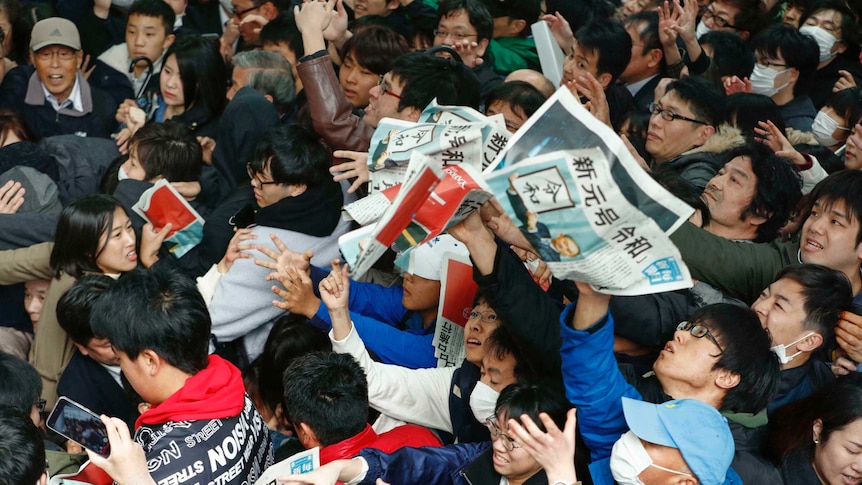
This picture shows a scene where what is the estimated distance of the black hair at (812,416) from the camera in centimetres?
285

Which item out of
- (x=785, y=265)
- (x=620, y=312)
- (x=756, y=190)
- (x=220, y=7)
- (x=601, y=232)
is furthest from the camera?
(x=220, y=7)

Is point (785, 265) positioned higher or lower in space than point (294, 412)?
lower

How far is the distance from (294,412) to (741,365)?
136cm

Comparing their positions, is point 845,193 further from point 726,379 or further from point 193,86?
point 193,86

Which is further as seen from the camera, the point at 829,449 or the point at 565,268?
the point at 829,449

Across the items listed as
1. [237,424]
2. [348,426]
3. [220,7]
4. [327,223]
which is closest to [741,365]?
[348,426]

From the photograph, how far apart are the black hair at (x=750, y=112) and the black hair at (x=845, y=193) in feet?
3.30

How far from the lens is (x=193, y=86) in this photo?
17.3 ft

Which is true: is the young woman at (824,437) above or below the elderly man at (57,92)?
below

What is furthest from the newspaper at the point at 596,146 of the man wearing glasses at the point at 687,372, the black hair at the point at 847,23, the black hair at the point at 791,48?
the black hair at the point at 847,23

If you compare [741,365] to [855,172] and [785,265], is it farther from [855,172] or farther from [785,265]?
[855,172]

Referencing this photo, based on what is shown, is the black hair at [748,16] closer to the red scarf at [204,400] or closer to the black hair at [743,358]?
the black hair at [743,358]

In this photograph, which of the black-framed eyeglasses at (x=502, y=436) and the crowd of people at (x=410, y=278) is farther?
the black-framed eyeglasses at (x=502, y=436)

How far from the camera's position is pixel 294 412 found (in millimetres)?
2980
